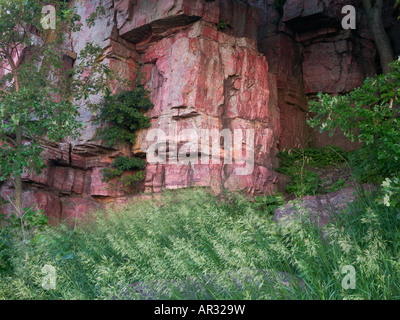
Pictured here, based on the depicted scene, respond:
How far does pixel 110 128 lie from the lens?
35.8 ft

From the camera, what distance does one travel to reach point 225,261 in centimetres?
320

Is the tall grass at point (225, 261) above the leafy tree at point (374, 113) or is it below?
below

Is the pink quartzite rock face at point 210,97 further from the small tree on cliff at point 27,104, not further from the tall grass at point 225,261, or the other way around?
the tall grass at point 225,261

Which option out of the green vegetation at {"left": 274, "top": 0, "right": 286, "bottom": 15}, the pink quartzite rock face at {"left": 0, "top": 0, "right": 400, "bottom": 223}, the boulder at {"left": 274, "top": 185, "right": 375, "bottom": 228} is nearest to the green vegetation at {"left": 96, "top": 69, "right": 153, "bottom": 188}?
the pink quartzite rock face at {"left": 0, "top": 0, "right": 400, "bottom": 223}

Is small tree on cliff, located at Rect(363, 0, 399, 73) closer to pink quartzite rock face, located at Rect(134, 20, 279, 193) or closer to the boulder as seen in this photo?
pink quartzite rock face, located at Rect(134, 20, 279, 193)

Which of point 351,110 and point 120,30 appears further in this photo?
point 120,30

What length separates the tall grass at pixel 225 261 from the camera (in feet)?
8.85

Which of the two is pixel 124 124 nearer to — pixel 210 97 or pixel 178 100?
pixel 178 100

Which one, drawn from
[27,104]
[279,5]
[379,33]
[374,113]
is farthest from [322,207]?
[279,5]

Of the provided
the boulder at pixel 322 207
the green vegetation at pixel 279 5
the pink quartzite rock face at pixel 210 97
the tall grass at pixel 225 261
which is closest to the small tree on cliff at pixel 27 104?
the tall grass at pixel 225 261

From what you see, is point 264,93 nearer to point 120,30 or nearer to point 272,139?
point 272,139

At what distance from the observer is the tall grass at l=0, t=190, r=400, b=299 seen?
270 centimetres
